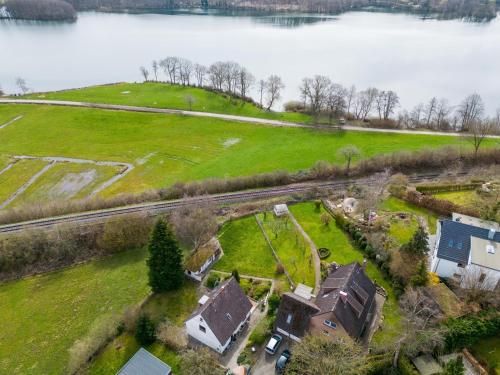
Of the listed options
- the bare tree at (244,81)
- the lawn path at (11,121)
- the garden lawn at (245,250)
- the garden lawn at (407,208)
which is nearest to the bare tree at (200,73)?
the bare tree at (244,81)

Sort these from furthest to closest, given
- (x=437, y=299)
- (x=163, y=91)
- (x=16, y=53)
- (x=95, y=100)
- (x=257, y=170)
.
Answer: (x=16, y=53) → (x=163, y=91) → (x=95, y=100) → (x=257, y=170) → (x=437, y=299)

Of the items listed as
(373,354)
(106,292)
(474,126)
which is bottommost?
(106,292)

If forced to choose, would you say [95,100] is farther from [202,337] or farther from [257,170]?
[202,337]

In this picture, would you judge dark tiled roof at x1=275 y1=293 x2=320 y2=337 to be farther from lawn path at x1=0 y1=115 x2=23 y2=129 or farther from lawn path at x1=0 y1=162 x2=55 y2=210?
lawn path at x1=0 y1=115 x2=23 y2=129

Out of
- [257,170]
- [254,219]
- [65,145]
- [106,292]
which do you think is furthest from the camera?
[65,145]

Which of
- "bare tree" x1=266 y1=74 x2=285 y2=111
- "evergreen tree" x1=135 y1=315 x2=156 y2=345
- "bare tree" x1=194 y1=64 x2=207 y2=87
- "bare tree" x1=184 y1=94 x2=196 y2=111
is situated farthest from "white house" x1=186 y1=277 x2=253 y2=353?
"bare tree" x1=194 y1=64 x2=207 y2=87

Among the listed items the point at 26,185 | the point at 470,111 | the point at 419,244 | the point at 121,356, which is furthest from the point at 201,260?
the point at 470,111

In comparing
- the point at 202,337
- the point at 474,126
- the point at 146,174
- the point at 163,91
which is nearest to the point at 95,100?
the point at 163,91

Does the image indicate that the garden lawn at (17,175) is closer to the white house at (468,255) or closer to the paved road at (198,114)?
the paved road at (198,114)
